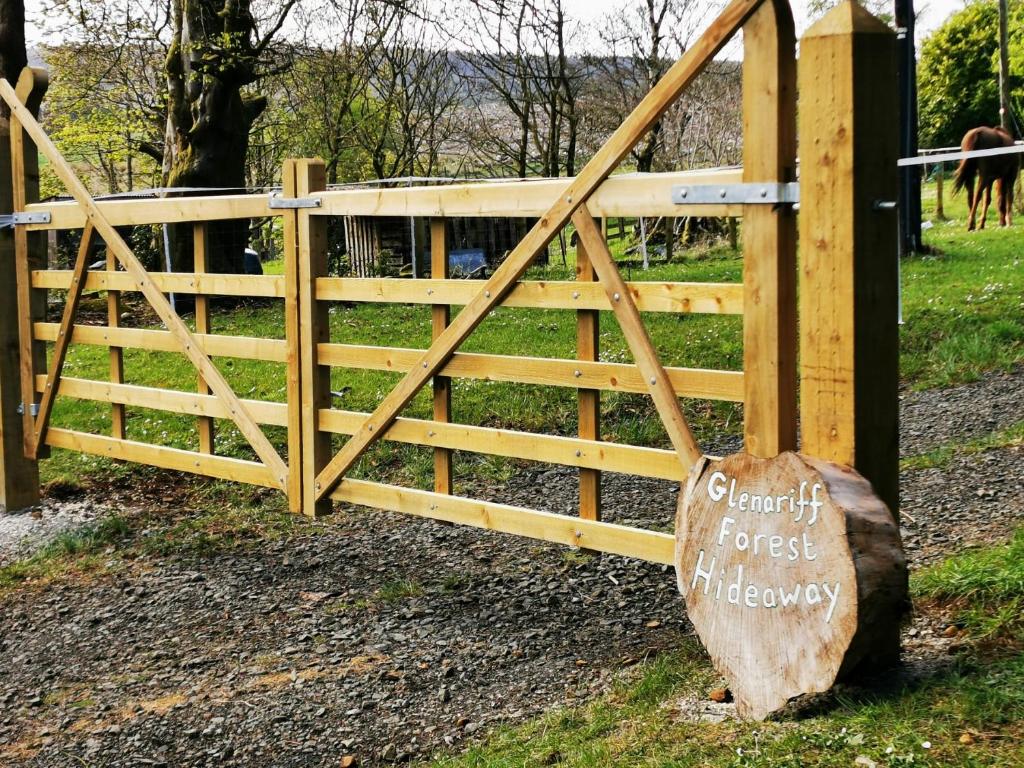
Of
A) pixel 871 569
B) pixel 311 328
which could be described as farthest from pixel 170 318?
pixel 871 569

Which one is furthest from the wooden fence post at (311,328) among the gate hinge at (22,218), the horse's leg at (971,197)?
the horse's leg at (971,197)

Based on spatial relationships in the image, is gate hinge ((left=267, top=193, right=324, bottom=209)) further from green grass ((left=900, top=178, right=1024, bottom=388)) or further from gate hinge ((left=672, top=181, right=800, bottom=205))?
green grass ((left=900, top=178, right=1024, bottom=388))

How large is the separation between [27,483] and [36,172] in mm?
2064

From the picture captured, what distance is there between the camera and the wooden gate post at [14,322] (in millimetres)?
7531

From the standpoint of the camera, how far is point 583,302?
15.1 feet

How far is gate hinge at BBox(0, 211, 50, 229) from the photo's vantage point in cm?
732

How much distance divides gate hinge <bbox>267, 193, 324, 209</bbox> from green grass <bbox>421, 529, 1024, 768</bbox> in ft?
8.96

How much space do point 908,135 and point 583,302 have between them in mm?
10720

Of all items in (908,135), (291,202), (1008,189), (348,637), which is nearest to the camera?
(348,637)

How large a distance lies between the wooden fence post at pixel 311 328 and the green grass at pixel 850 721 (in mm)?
2215

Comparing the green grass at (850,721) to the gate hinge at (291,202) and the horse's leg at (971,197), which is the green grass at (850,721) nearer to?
the gate hinge at (291,202)

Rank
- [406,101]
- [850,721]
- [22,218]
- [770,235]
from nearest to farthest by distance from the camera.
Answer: [850,721] → [770,235] → [22,218] → [406,101]

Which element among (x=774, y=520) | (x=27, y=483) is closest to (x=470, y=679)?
(x=774, y=520)

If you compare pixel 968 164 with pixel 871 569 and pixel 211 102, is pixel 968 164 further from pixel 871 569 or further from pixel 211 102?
pixel 871 569
